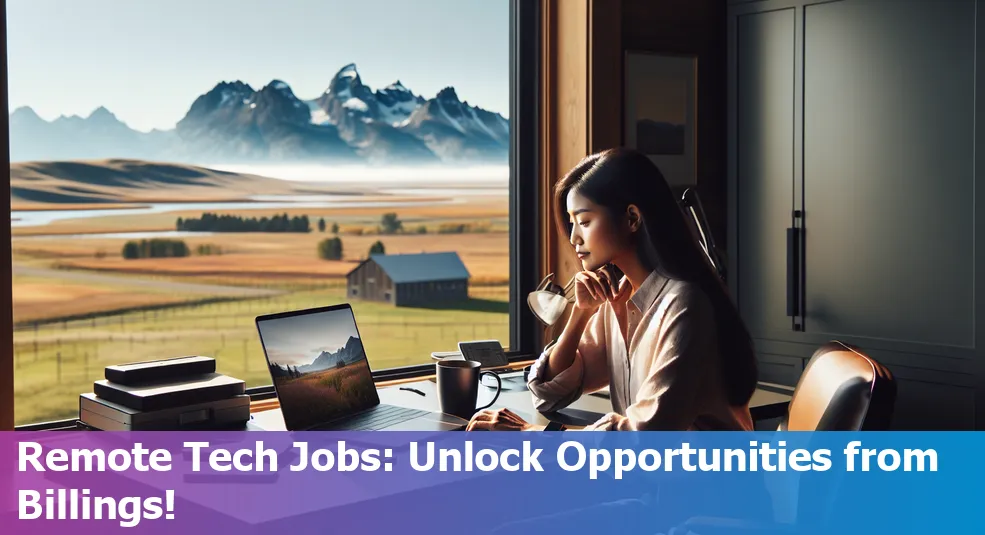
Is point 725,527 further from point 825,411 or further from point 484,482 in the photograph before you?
point 484,482

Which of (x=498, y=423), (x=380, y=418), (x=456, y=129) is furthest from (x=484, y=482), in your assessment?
(x=456, y=129)

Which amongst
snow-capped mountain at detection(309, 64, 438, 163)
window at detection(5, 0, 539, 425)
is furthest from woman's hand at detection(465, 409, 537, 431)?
snow-capped mountain at detection(309, 64, 438, 163)

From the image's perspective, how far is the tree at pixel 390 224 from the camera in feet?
11.6

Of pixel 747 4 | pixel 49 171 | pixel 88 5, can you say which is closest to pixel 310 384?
pixel 49 171

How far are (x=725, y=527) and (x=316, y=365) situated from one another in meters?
0.88

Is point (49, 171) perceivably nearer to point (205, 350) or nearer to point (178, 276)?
point (178, 276)

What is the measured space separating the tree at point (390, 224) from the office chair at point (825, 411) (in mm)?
1928

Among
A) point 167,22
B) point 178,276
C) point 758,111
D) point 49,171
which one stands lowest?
point 178,276

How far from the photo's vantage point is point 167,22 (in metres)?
3.17

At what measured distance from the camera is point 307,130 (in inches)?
132

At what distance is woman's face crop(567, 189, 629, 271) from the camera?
179 centimetres

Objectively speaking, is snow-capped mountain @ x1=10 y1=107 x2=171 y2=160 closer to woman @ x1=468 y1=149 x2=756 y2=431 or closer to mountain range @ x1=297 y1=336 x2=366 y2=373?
mountain range @ x1=297 y1=336 x2=366 y2=373

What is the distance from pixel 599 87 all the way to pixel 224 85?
1238 millimetres

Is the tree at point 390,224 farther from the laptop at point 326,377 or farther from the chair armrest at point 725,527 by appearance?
the chair armrest at point 725,527
